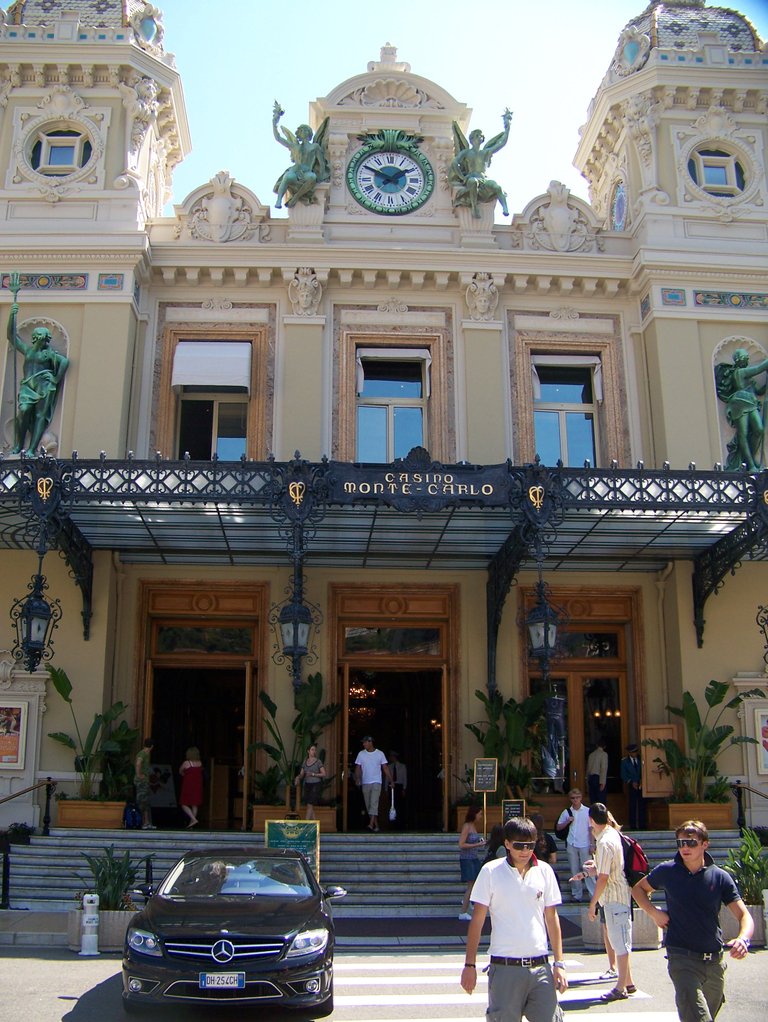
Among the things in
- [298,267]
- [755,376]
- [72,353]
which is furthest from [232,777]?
[755,376]

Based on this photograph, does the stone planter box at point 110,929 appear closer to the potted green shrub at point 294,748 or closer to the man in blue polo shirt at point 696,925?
the potted green shrub at point 294,748

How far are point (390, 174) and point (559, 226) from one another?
3.54 m

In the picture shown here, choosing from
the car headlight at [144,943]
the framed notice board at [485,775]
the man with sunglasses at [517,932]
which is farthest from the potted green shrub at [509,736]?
the man with sunglasses at [517,932]

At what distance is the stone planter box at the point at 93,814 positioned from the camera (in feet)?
51.7

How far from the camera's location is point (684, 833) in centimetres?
685

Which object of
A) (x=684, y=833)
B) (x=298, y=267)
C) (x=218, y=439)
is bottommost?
(x=684, y=833)

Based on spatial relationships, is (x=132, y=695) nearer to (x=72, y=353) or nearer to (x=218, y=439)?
(x=218, y=439)

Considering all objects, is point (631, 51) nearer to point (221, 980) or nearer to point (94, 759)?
point (94, 759)

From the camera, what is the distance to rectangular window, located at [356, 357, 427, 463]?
19.6 metres

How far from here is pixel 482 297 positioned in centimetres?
1980

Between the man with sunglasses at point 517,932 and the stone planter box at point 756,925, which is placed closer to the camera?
the man with sunglasses at point 517,932

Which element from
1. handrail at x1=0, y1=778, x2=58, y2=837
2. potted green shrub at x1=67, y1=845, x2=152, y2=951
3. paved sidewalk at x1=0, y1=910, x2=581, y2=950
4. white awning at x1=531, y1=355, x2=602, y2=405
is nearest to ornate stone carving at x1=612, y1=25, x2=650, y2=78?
white awning at x1=531, y1=355, x2=602, y2=405

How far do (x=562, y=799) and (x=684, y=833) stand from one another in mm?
11632

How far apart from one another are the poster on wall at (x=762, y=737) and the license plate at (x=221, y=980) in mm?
11778
